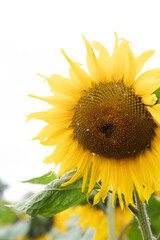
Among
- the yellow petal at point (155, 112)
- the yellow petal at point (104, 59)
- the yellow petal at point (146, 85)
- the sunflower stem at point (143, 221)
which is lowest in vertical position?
the sunflower stem at point (143, 221)

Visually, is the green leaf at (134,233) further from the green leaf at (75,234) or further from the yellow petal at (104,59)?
the yellow petal at (104,59)

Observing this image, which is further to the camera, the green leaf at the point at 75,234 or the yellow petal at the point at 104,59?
the green leaf at the point at 75,234

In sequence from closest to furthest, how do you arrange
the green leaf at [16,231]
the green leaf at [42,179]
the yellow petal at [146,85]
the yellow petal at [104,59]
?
the yellow petal at [146,85], the yellow petal at [104,59], the green leaf at [42,179], the green leaf at [16,231]

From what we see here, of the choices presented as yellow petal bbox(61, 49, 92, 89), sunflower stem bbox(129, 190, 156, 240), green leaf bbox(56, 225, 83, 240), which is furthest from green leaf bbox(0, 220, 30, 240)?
yellow petal bbox(61, 49, 92, 89)

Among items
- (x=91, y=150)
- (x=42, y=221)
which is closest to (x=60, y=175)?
(x=91, y=150)

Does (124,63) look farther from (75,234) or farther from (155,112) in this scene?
(75,234)

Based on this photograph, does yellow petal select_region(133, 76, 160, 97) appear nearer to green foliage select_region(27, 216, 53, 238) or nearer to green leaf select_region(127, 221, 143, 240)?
green leaf select_region(127, 221, 143, 240)

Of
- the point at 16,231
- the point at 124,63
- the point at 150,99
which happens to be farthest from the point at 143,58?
the point at 16,231

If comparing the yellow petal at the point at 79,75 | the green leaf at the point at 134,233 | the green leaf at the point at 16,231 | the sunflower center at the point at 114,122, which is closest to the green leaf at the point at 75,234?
the green leaf at the point at 134,233

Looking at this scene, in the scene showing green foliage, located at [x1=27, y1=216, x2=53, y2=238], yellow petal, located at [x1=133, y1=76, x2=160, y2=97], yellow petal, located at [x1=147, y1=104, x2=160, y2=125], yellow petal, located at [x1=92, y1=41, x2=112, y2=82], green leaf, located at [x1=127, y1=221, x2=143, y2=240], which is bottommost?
green leaf, located at [x1=127, y1=221, x2=143, y2=240]

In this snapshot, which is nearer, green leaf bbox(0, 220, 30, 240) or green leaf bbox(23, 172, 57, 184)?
green leaf bbox(23, 172, 57, 184)

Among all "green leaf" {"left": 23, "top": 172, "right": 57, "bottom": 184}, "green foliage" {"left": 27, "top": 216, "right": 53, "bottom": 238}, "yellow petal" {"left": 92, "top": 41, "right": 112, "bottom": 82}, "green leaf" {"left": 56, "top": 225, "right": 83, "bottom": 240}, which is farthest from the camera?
"green foliage" {"left": 27, "top": 216, "right": 53, "bottom": 238}
